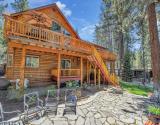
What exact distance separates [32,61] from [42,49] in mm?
3328

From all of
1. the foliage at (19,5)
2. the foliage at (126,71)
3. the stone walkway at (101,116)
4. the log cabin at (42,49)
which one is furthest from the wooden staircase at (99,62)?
the foliage at (19,5)

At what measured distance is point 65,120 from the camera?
7621mm

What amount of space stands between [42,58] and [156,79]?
981 centimetres

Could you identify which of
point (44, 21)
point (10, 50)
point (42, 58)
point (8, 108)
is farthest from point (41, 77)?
point (8, 108)

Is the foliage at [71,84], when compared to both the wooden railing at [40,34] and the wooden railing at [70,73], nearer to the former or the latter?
the wooden railing at [70,73]

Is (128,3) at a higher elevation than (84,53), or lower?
higher

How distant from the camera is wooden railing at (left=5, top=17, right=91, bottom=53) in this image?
9.88m

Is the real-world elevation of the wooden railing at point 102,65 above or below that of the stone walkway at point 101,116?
above

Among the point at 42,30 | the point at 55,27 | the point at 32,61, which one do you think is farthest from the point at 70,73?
the point at 42,30

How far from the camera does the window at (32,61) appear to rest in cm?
1479

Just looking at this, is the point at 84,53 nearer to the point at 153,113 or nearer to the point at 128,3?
the point at 128,3

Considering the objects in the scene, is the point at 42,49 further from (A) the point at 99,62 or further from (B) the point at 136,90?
(B) the point at 136,90

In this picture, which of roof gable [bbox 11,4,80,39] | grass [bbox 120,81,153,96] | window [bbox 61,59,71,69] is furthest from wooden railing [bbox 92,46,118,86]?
roof gable [bbox 11,4,80,39]

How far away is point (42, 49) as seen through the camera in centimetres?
1229
